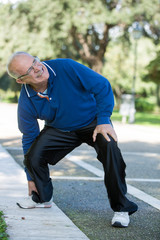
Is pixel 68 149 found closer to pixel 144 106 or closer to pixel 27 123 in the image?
pixel 27 123

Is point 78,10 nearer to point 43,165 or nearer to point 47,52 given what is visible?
point 47,52

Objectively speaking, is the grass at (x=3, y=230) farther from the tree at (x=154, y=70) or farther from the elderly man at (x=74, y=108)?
the tree at (x=154, y=70)

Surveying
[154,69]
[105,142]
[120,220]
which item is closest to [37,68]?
[105,142]

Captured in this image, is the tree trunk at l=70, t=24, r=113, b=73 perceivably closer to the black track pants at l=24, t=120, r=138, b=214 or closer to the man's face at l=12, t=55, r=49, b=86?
the black track pants at l=24, t=120, r=138, b=214

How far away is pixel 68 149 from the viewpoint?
3967mm

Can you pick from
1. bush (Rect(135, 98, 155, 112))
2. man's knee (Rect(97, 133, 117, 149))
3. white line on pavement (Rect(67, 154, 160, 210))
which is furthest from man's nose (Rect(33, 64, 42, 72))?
bush (Rect(135, 98, 155, 112))

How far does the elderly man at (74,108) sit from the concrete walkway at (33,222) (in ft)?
1.44

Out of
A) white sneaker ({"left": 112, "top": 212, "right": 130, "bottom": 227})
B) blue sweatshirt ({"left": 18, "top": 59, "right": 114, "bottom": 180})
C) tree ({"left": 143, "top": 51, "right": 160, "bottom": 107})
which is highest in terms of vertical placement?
blue sweatshirt ({"left": 18, "top": 59, "right": 114, "bottom": 180})

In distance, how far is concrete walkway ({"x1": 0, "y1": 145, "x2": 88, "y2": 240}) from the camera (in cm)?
324

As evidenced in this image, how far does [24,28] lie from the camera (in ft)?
108

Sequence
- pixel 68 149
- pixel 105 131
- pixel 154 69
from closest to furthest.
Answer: pixel 105 131 < pixel 68 149 < pixel 154 69

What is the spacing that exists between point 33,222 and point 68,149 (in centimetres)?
78

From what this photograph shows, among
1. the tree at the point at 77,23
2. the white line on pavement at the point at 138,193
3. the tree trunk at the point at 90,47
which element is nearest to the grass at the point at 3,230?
the white line on pavement at the point at 138,193

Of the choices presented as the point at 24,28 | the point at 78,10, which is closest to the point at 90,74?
the point at 78,10
